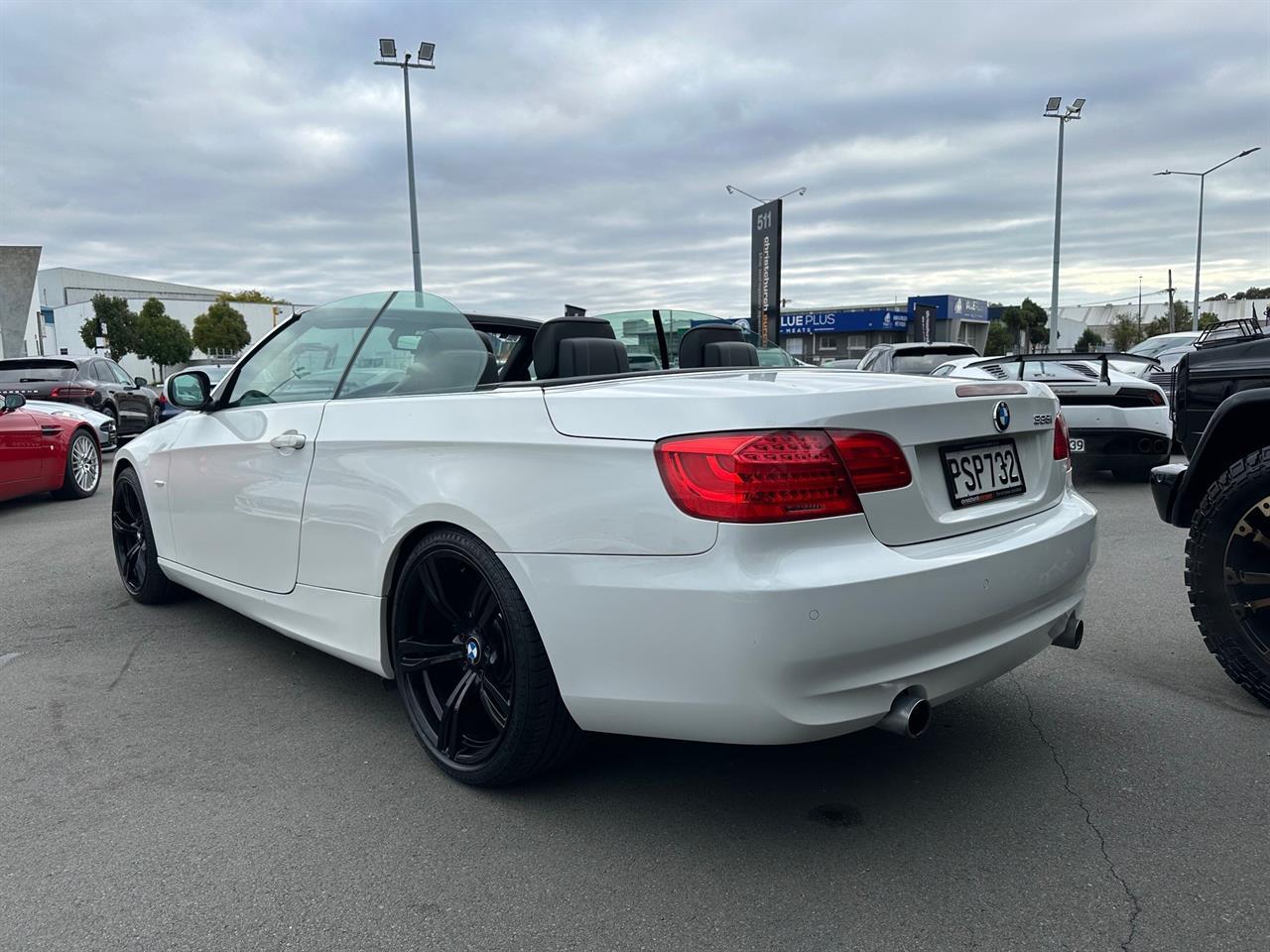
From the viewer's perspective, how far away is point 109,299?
229 ft

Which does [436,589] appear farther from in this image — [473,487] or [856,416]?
[856,416]

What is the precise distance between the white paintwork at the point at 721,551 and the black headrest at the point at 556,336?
76cm

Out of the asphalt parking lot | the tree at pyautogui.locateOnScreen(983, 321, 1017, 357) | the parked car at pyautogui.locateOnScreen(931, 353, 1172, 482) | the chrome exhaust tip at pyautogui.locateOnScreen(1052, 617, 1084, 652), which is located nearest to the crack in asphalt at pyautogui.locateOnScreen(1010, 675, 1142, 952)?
the asphalt parking lot

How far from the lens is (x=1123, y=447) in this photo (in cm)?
862

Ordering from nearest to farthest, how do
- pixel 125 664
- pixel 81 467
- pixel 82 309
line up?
1. pixel 125 664
2. pixel 81 467
3. pixel 82 309

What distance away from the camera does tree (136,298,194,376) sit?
72.8 m

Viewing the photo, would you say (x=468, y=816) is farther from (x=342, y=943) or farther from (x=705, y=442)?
(x=705, y=442)

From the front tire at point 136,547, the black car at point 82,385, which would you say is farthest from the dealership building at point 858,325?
the front tire at point 136,547

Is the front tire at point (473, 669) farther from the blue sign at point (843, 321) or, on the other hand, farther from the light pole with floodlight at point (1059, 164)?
the blue sign at point (843, 321)

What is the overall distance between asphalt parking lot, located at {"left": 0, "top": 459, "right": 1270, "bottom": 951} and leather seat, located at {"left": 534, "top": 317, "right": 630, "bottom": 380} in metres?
1.36

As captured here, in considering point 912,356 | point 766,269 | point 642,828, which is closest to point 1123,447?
point 912,356

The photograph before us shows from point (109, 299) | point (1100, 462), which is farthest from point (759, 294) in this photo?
point (109, 299)

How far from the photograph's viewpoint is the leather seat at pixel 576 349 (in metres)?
3.53

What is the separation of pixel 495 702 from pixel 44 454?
8135 millimetres
